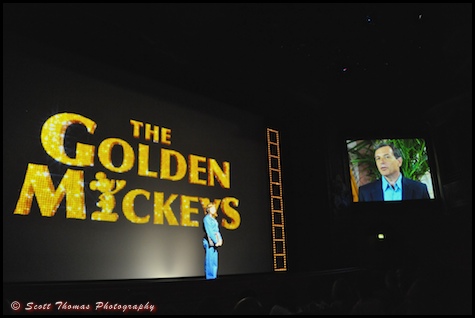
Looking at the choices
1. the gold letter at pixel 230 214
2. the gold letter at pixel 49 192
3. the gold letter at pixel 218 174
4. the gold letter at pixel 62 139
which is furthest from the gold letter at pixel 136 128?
the gold letter at pixel 230 214

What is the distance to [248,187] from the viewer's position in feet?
22.8

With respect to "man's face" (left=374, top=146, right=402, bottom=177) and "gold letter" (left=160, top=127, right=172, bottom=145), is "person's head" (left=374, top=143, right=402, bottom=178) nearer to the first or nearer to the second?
"man's face" (left=374, top=146, right=402, bottom=177)

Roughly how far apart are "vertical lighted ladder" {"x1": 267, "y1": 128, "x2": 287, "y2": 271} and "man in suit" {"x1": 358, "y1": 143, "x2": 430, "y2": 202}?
156 cm

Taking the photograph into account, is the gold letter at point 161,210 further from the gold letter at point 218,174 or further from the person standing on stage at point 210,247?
the person standing on stage at point 210,247

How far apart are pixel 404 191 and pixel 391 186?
0.78 feet

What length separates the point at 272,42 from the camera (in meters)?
5.34

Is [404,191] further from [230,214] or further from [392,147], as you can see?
[230,214]

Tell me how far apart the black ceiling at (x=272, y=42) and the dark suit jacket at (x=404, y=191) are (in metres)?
1.64

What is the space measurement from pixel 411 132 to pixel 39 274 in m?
6.27

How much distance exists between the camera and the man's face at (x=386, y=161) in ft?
21.1

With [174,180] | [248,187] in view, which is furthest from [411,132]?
[174,180]

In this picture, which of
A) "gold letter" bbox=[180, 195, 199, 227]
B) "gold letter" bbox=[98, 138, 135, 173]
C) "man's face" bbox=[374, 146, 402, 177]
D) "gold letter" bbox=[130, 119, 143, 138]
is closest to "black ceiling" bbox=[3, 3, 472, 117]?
"gold letter" bbox=[130, 119, 143, 138]

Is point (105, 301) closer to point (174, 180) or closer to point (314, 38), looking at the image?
point (174, 180)

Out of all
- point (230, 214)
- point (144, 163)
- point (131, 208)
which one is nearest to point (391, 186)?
point (230, 214)
